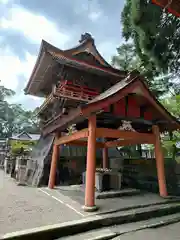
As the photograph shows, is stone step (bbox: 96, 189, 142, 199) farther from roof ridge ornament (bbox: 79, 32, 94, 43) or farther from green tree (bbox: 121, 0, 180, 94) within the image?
roof ridge ornament (bbox: 79, 32, 94, 43)

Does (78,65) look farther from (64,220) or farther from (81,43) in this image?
(64,220)

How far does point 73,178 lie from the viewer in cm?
1108

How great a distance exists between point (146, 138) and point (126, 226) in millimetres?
3192

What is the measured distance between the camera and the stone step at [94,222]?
3.82m

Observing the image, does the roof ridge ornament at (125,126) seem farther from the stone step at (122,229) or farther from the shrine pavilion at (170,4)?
the shrine pavilion at (170,4)

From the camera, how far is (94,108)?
5652 mm

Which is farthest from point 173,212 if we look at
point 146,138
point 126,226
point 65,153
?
point 65,153

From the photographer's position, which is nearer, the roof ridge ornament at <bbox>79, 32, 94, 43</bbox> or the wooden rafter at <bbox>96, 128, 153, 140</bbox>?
the wooden rafter at <bbox>96, 128, 153, 140</bbox>

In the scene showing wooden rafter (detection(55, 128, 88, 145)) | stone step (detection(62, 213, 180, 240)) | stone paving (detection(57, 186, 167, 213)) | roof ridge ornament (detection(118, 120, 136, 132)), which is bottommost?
stone step (detection(62, 213, 180, 240))

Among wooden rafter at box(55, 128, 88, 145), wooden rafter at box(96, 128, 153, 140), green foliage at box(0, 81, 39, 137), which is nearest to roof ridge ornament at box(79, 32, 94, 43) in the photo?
wooden rafter at box(55, 128, 88, 145)

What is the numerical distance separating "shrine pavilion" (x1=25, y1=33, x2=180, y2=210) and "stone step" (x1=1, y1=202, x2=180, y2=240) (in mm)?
649

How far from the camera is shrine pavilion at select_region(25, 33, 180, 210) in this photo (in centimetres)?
582

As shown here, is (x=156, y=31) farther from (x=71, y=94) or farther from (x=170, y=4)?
(x=170, y=4)

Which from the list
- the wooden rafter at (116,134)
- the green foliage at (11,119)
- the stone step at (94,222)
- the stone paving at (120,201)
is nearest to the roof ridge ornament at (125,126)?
the wooden rafter at (116,134)
